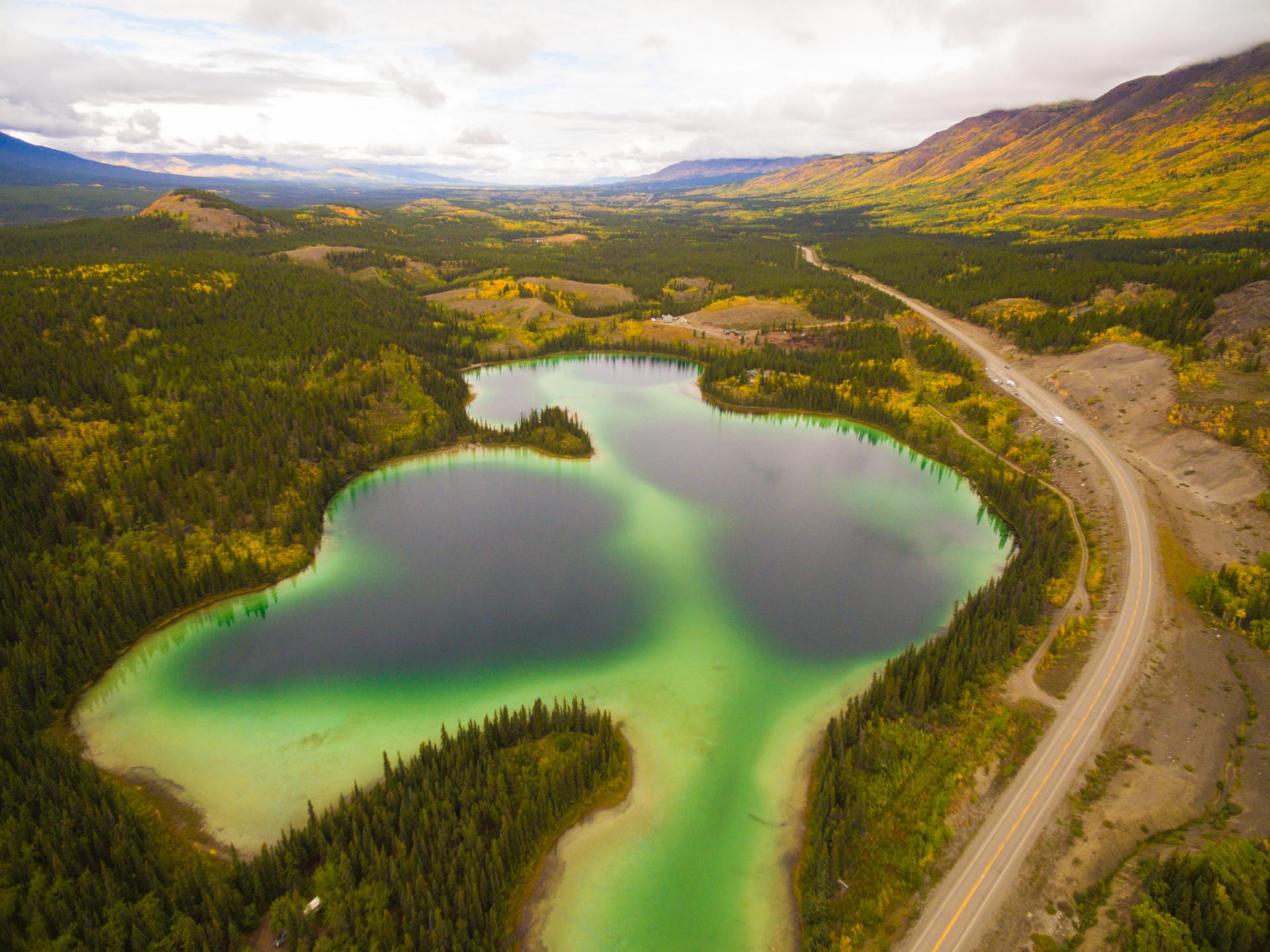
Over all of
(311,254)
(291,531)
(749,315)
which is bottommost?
(291,531)

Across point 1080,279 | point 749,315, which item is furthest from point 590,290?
point 1080,279

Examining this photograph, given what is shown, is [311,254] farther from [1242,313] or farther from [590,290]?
[1242,313]

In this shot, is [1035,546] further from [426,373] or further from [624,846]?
[426,373]

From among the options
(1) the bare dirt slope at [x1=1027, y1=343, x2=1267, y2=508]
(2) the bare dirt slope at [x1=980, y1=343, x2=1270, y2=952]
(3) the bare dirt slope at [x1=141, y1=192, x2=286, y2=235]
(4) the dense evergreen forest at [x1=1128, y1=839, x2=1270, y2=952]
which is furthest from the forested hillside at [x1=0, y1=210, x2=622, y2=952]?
(3) the bare dirt slope at [x1=141, y1=192, x2=286, y2=235]

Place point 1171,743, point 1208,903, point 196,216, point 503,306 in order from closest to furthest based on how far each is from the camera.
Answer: point 1208,903
point 1171,743
point 503,306
point 196,216

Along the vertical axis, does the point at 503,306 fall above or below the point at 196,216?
below

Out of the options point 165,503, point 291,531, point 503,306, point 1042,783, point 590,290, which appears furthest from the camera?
point 590,290

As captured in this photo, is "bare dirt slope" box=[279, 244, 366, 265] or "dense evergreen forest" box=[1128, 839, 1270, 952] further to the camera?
"bare dirt slope" box=[279, 244, 366, 265]

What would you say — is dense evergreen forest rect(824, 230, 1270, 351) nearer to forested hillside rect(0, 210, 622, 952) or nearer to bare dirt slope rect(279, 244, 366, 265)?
forested hillside rect(0, 210, 622, 952)
